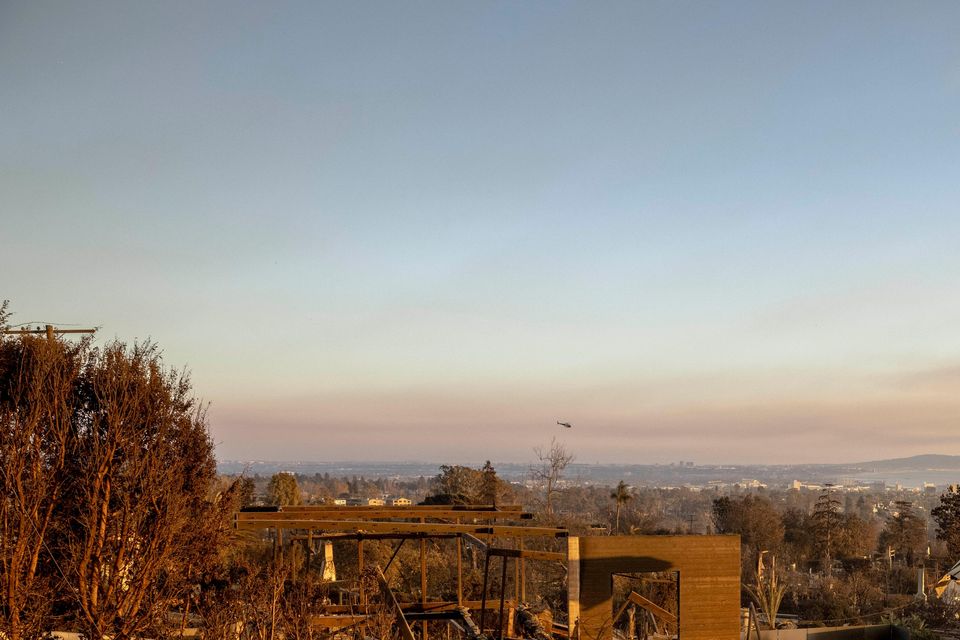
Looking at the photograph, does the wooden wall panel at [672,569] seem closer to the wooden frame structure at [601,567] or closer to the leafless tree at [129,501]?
the wooden frame structure at [601,567]

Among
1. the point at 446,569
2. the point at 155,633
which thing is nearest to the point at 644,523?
the point at 446,569

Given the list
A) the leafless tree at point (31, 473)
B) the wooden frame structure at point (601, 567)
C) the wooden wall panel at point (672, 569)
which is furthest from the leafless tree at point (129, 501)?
the wooden wall panel at point (672, 569)

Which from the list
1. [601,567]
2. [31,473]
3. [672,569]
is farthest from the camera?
[672,569]

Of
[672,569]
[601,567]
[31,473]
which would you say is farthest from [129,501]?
[672,569]

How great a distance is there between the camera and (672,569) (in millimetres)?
14664

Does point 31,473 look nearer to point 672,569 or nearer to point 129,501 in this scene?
point 129,501

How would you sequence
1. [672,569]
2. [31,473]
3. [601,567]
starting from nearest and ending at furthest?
[31,473] < [601,567] < [672,569]

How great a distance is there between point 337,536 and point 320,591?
3.80 ft

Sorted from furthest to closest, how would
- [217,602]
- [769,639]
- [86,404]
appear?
1. [769,639]
2. [86,404]
3. [217,602]

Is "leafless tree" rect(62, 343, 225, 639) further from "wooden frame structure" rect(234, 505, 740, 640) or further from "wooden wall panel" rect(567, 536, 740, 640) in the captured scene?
"wooden wall panel" rect(567, 536, 740, 640)

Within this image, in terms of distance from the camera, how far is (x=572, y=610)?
14.2m

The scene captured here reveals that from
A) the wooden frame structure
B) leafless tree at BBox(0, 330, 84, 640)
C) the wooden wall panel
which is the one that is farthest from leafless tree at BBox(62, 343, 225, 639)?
the wooden wall panel

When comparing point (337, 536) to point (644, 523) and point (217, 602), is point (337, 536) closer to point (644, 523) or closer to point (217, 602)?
point (217, 602)

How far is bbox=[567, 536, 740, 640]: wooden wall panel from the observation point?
1430 centimetres
